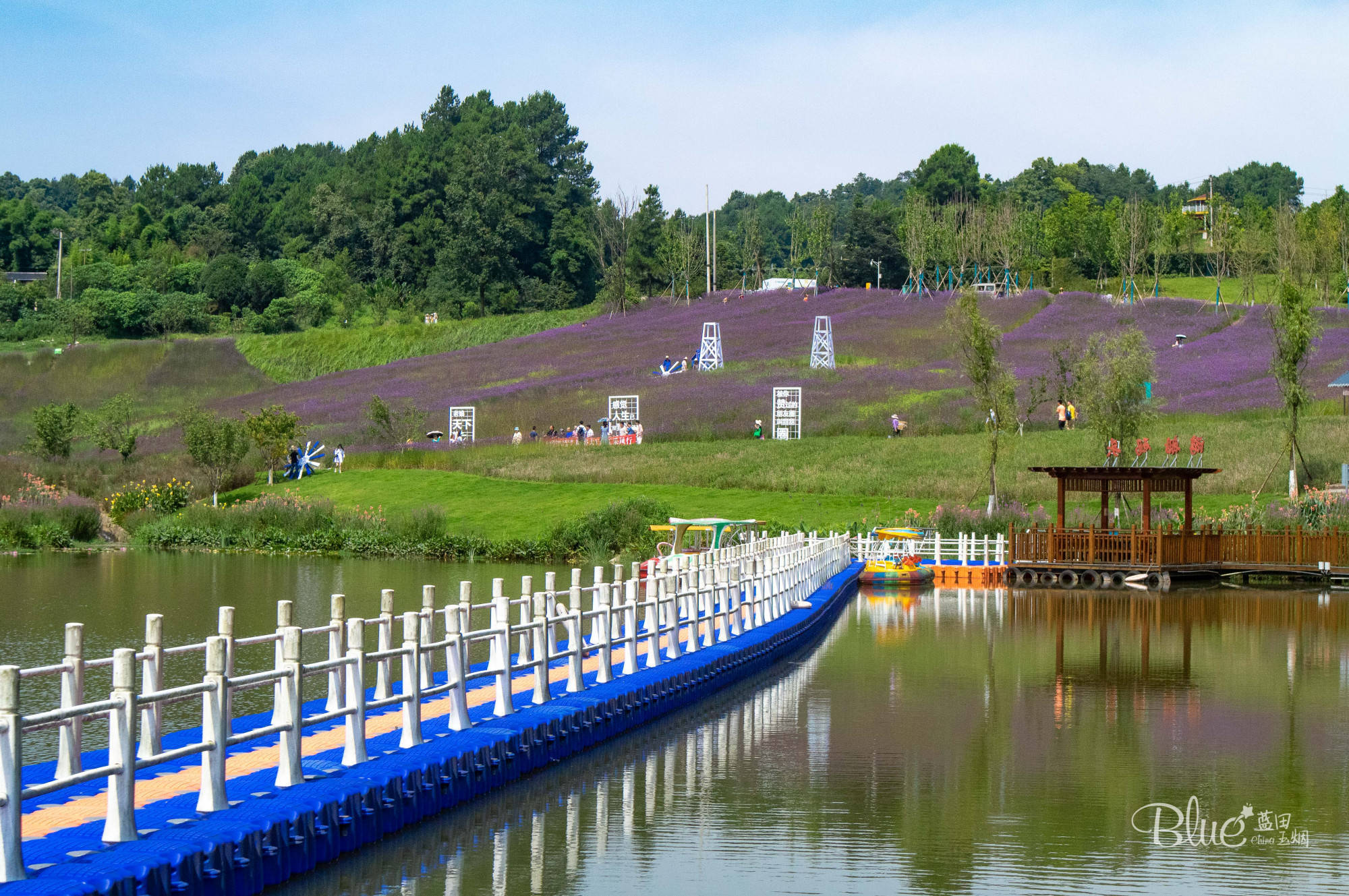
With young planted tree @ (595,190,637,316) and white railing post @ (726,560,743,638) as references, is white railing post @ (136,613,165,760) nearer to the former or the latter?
white railing post @ (726,560,743,638)

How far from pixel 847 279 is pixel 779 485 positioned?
91.8m

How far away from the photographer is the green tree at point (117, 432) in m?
64.4

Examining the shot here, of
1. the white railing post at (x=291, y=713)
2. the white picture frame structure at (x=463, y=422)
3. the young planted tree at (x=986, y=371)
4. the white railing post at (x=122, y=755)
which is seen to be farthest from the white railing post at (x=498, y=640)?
the white picture frame structure at (x=463, y=422)

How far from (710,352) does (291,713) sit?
79.3m

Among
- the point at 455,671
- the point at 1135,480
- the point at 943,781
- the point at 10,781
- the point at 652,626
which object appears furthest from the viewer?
the point at 1135,480

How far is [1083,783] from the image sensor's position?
1545cm

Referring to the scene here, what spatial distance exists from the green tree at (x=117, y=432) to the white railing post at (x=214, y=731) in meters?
56.6

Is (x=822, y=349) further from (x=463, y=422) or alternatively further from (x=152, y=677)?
(x=152, y=677)

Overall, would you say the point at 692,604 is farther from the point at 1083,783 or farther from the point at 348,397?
the point at 348,397

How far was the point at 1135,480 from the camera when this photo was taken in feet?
148

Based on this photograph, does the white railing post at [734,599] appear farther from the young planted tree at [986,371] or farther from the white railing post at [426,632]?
the young planted tree at [986,371]

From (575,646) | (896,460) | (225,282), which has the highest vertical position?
(225,282)

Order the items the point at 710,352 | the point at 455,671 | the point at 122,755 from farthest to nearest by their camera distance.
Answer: the point at 710,352, the point at 455,671, the point at 122,755

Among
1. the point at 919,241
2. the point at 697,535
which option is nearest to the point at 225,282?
the point at 919,241
